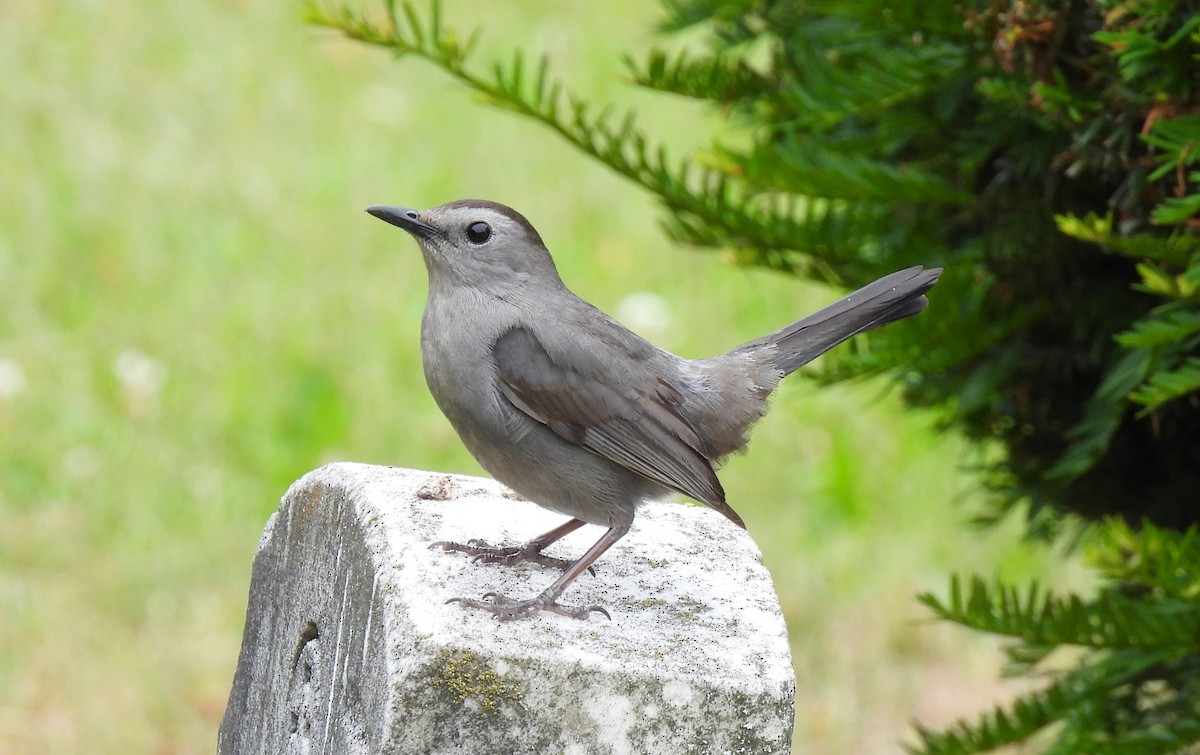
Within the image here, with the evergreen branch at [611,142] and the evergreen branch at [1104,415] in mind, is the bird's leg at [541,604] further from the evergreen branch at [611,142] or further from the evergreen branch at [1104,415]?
the evergreen branch at [1104,415]

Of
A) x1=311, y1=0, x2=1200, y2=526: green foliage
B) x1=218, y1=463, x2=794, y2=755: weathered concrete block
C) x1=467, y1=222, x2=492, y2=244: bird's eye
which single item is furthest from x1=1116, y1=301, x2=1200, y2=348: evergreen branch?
x1=467, y1=222, x2=492, y2=244: bird's eye

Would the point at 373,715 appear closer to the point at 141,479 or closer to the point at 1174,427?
the point at 1174,427

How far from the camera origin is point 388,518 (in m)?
2.79

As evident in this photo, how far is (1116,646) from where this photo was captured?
2.90 m

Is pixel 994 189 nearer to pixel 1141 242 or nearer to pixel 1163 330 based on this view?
pixel 1141 242

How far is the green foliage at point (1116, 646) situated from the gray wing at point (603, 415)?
60 centimetres

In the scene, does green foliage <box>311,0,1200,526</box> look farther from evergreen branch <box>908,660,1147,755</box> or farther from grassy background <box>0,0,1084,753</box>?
grassy background <box>0,0,1084,753</box>

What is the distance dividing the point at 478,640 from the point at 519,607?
0.27m

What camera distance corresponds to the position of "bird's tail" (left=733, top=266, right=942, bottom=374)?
3.17m

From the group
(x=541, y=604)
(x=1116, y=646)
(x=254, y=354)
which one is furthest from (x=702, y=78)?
(x=254, y=354)

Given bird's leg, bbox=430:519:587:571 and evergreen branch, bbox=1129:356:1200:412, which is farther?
bird's leg, bbox=430:519:587:571

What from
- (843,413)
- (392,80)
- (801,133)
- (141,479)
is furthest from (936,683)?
(392,80)

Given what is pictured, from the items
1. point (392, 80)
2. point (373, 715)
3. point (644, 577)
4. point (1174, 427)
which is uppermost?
point (392, 80)

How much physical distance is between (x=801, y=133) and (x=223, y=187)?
5.51 metres
